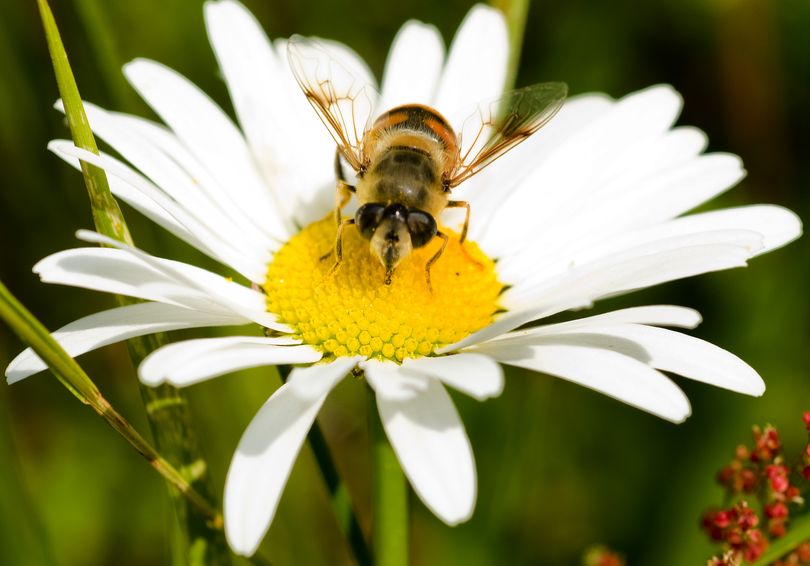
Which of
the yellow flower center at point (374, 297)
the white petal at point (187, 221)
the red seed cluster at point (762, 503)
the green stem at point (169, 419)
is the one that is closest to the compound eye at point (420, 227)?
the yellow flower center at point (374, 297)

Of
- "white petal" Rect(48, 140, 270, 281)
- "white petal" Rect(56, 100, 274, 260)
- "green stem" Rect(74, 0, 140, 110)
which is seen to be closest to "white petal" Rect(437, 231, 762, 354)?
"white petal" Rect(48, 140, 270, 281)

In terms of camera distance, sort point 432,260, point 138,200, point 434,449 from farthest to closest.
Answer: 1. point 432,260
2. point 138,200
3. point 434,449

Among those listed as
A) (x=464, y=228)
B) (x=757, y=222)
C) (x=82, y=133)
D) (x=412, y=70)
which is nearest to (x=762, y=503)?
(x=757, y=222)

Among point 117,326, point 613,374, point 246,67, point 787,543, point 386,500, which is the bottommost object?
point 787,543

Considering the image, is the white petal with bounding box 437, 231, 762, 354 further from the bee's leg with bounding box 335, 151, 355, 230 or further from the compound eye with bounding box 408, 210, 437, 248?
the bee's leg with bounding box 335, 151, 355, 230

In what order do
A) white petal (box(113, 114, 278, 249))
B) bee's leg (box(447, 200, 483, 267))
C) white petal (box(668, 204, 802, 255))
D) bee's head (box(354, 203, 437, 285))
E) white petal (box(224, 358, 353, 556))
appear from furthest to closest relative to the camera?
bee's leg (box(447, 200, 483, 267)), white petal (box(113, 114, 278, 249)), white petal (box(668, 204, 802, 255)), bee's head (box(354, 203, 437, 285)), white petal (box(224, 358, 353, 556))

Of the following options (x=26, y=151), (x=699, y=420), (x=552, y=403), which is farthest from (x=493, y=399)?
(x=26, y=151)

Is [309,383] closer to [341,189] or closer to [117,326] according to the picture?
[117,326]
